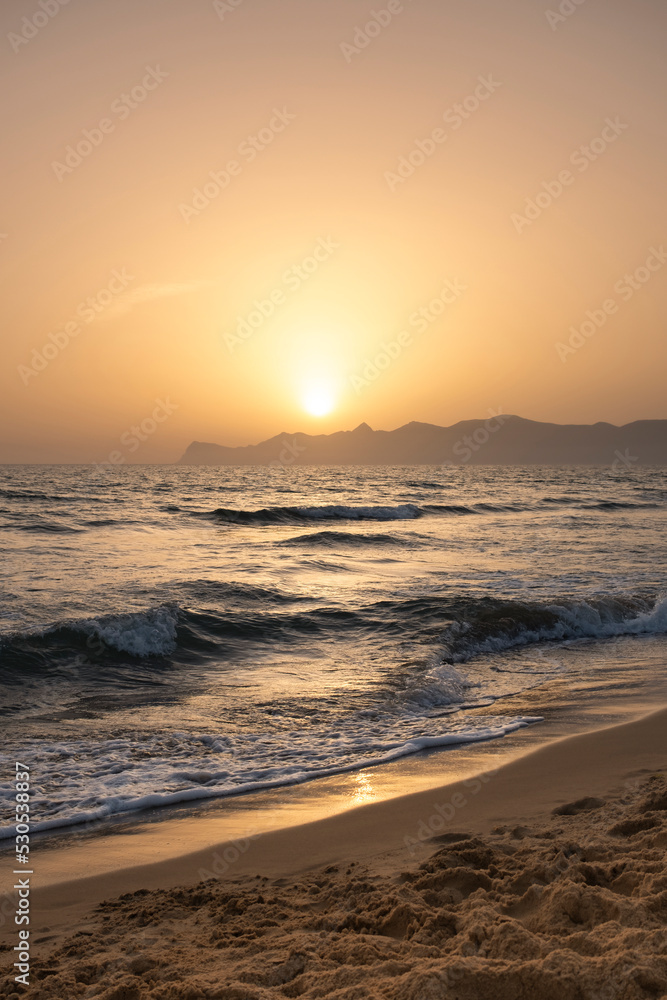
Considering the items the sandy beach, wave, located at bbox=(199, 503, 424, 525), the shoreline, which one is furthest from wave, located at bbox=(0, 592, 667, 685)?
wave, located at bbox=(199, 503, 424, 525)

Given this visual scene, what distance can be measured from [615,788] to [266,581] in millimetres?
11339

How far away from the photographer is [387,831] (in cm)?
429

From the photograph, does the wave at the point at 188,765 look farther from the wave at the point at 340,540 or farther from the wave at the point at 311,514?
the wave at the point at 311,514

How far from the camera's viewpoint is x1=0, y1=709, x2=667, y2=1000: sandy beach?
2.35 metres

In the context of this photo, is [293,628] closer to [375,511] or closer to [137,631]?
[137,631]

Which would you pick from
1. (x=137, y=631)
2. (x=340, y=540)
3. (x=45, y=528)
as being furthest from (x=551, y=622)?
(x=45, y=528)

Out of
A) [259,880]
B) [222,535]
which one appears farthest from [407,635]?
[222,535]

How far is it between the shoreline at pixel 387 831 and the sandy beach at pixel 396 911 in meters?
0.02

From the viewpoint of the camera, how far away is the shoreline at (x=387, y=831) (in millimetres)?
3662

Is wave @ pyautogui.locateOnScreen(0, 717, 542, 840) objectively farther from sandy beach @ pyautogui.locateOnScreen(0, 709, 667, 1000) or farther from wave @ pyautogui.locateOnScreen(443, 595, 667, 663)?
wave @ pyautogui.locateOnScreen(443, 595, 667, 663)

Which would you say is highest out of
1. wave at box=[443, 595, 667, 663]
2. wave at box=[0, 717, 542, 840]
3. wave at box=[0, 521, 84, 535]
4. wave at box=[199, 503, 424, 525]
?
wave at box=[0, 521, 84, 535]

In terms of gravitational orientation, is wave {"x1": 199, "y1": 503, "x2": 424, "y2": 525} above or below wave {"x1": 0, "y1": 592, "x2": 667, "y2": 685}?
above

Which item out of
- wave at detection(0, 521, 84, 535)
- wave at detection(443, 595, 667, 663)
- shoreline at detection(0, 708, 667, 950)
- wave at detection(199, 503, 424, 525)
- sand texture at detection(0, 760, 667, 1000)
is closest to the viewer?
sand texture at detection(0, 760, 667, 1000)

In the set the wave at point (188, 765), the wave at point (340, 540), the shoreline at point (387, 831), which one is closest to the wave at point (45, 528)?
the wave at point (340, 540)
